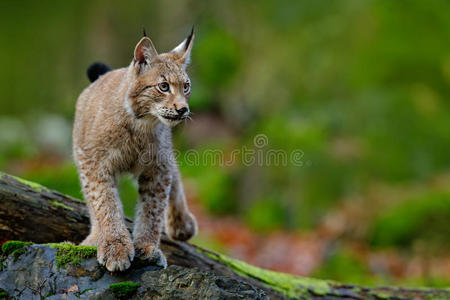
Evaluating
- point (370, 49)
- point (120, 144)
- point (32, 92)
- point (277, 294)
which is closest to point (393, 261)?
point (370, 49)

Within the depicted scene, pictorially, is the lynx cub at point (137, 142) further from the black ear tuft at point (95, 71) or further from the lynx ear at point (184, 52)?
the black ear tuft at point (95, 71)

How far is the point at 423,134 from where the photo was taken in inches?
409

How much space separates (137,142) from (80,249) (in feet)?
3.56

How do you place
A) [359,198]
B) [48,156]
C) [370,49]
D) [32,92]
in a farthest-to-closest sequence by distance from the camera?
[32,92] → [48,156] → [370,49] → [359,198]

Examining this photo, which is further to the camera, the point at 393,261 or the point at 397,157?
the point at 397,157

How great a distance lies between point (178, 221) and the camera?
5.43 m

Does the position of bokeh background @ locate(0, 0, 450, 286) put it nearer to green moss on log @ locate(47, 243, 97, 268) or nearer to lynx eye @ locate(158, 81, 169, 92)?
lynx eye @ locate(158, 81, 169, 92)

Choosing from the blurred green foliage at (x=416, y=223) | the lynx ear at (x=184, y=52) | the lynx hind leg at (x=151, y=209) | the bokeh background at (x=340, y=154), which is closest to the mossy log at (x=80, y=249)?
the lynx hind leg at (x=151, y=209)

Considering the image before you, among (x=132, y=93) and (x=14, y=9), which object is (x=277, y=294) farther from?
(x=14, y=9)

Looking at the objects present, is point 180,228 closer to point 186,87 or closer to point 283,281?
point 283,281

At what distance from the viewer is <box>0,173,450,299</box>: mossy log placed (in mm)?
4457

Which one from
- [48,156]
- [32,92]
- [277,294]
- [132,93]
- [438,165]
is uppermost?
[32,92]

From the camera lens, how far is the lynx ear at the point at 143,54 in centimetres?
457

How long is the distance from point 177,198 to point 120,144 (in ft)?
3.28
